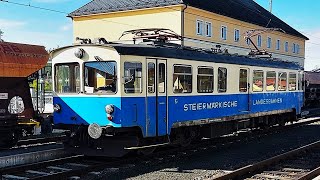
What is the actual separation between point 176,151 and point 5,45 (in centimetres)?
658

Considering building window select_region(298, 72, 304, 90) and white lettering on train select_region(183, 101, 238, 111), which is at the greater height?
building window select_region(298, 72, 304, 90)

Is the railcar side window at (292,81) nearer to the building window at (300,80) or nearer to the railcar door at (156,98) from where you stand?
the building window at (300,80)

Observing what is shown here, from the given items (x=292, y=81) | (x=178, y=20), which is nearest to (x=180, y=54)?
(x=292, y=81)

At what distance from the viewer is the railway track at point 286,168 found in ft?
30.2

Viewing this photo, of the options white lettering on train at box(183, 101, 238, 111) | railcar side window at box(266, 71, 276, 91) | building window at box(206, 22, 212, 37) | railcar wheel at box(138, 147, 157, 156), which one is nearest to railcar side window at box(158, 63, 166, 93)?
white lettering on train at box(183, 101, 238, 111)

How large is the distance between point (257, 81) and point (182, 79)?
17.3ft

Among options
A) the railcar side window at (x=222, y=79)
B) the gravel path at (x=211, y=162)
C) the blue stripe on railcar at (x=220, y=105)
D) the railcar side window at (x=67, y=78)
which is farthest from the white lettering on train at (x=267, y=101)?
the railcar side window at (x=67, y=78)

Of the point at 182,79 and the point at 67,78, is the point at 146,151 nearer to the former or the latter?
the point at 182,79

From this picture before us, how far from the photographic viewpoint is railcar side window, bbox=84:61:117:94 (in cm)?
1008

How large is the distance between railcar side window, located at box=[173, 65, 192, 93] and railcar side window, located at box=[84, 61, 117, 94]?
1916 millimetres

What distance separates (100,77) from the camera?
10.4m

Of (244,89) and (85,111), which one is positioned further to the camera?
(244,89)

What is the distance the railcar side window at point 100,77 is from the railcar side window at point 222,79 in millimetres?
4343

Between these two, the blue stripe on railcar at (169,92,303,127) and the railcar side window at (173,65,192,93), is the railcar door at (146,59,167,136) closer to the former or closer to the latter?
the blue stripe on railcar at (169,92,303,127)
